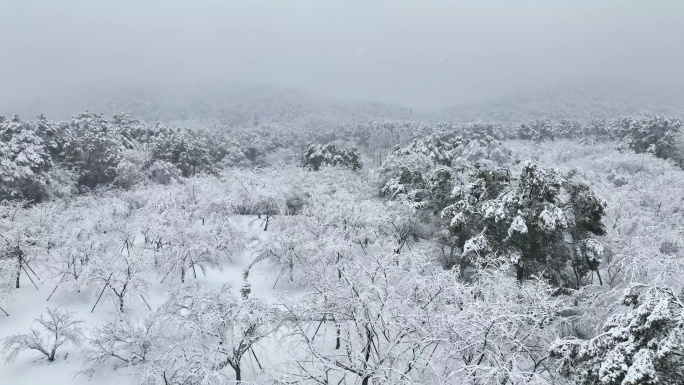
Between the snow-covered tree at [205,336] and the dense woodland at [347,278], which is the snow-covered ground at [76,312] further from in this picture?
the snow-covered tree at [205,336]

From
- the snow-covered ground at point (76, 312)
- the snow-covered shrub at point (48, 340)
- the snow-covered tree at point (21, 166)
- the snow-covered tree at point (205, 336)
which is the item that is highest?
the snow-covered tree at point (21, 166)

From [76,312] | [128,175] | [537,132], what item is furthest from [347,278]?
[537,132]

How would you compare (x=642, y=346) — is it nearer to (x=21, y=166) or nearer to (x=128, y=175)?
(x=21, y=166)

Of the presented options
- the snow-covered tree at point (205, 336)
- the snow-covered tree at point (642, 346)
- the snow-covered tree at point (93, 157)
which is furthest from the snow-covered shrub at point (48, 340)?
the snow-covered tree at point (93, 157)

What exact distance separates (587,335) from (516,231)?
530cm

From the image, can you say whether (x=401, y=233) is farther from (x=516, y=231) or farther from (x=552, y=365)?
(x=552, y=365)

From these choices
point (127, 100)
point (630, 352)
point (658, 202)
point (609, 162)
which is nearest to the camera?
point (630, 352)

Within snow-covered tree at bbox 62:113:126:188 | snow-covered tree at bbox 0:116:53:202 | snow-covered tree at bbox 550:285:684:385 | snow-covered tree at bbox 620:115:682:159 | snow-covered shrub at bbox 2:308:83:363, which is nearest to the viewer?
snow-covered tree at bbox 550:285:684:385

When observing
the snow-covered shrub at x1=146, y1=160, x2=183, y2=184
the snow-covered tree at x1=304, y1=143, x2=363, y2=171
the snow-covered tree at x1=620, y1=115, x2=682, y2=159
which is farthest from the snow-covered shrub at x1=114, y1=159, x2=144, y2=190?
the snow-covered tree at x1=620, y1=115, x2=682, y2=159

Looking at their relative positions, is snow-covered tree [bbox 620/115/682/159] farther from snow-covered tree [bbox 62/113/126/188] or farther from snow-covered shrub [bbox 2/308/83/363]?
snow-covered tree [bbox 62/113/126/188]

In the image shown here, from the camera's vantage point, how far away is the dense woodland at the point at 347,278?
444 inches

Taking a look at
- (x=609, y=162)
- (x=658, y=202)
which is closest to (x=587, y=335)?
(x=658, y=202)

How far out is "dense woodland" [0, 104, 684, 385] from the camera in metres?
11.3

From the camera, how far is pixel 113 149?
45250 mm
